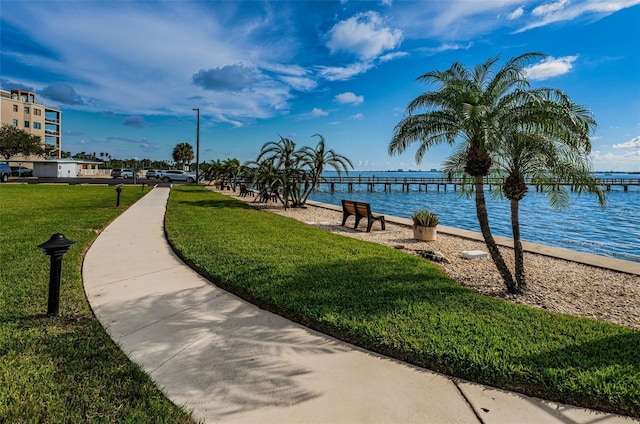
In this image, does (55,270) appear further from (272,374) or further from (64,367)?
(272,374)

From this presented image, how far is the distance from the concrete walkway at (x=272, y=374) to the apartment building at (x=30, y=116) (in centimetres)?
8288

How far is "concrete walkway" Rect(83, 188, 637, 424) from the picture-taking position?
2.69m

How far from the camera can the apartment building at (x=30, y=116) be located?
70.2 metres

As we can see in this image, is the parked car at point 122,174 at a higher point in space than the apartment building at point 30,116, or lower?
lower

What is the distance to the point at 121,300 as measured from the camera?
15.7 ft

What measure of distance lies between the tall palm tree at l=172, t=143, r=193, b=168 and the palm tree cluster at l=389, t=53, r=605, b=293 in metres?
98.3

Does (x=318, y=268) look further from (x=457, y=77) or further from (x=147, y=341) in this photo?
(x=457, y=77)

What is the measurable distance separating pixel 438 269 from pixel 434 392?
3938 millimetres

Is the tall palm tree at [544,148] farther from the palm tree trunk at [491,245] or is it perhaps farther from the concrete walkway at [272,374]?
the concrete walkway at [272,374]

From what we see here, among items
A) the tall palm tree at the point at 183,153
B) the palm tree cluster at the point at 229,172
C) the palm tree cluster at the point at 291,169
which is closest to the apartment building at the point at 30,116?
the tall palm tree at the point at 183,153

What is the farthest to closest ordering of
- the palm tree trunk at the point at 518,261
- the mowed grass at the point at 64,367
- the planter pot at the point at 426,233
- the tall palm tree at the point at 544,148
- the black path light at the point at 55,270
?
1. the planter pot at the point at 426,233
2. the palm tree trunk at the point at 518,261
3. the tall palm tree at the point at 544,148
4. the black path light at the point at 55,270
5. the mowed grass at the point at 64,367

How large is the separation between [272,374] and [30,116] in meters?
96.2

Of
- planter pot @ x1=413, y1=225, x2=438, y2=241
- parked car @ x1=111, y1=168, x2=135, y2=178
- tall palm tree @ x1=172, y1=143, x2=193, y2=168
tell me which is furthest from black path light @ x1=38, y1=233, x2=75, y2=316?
tall palm tree @ x1=172, y1=143, x2=193, y2=168

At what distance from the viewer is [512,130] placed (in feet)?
19.1
